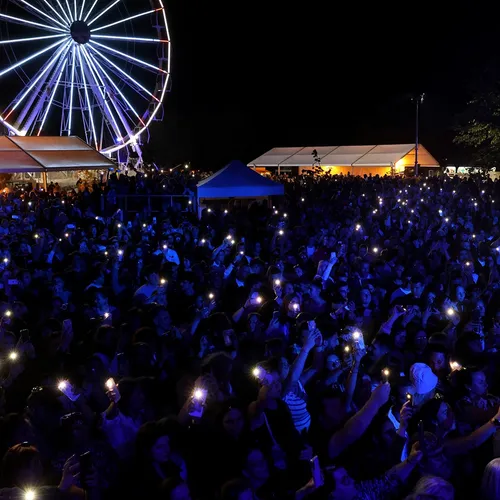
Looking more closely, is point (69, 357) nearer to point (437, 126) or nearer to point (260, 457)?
point (260, 457)

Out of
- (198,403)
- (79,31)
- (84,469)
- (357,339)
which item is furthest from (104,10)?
(84,469)

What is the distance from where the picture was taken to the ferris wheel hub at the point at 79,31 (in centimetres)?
2117

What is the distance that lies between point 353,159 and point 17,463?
38.1 meters

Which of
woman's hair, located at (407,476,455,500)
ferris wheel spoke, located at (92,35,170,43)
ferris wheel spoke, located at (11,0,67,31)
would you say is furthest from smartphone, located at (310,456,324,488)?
ferris wheel spoke, located at (92,35,170,43)

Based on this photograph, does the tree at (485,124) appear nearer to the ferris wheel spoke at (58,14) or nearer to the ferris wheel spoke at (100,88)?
the ferris wheel spoke at (100,88)

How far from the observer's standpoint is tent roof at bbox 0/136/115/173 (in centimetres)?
1752

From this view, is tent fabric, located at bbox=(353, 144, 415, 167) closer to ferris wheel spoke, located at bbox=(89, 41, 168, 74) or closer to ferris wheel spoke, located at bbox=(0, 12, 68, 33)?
ferris wheel spoke, located at bbox=(89, 41, 168, 74)

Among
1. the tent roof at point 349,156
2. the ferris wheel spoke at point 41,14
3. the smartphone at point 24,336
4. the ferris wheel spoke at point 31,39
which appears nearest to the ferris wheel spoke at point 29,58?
the ferris wheel spoke at point 31,39

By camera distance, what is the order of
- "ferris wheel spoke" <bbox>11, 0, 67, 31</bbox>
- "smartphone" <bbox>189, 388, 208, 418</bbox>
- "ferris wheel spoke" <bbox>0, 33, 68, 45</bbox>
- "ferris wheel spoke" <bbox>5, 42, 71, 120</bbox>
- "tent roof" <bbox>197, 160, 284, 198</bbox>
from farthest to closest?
"ferris wheel spoke" <bbox>5, 42, 71, 120</bbox> → "ferris wheel spoke" <bbox>11, 0, 67, 31</bbox> → "ferris wheel spoke" <bbox>0, 33, 68, 45</bbox> → "tent roof" <bbox>197, 160, 284, 198</bbox> → "smartphone" <bbox>189, 388, 208, 418</bbox>

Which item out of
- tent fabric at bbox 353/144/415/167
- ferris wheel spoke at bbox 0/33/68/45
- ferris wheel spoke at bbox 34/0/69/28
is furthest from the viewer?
tent fabric at bbox 353/144/415/167

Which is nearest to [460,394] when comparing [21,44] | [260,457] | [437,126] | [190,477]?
[260,457]

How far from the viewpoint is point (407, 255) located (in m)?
9.12

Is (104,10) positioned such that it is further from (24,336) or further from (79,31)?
(24,336)

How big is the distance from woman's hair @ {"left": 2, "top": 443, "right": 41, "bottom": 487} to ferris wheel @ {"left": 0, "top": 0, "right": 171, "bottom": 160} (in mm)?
18202
